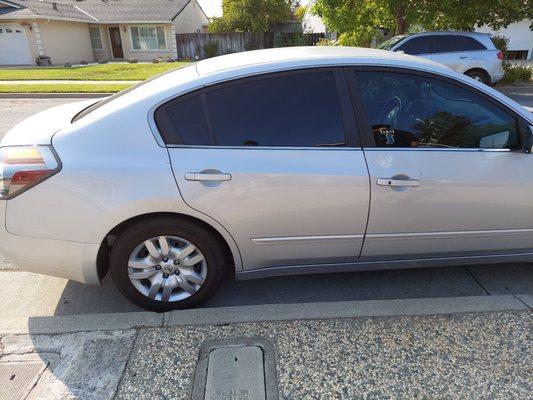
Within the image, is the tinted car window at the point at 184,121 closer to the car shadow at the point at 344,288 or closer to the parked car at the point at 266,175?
the parked car at the point at 266,175

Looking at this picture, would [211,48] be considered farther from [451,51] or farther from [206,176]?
[206,176]

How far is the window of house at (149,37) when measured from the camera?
27094 millimetres

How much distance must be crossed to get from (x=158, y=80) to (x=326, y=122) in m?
1.23

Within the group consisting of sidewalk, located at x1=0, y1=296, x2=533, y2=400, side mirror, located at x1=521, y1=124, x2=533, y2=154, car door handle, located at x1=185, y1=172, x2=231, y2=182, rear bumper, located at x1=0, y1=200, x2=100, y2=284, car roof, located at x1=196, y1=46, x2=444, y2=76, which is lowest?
sidewalk, located at x1=0, y1=296, x2=533, y2=400

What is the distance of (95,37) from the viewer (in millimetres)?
28078

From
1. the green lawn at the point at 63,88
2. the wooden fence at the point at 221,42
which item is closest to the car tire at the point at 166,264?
the green lawn at the point at 63,88

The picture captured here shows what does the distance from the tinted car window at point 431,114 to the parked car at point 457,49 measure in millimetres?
9441

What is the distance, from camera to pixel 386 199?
8.72ft

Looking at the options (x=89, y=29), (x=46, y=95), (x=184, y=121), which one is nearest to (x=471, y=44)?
(x=184, y=121)

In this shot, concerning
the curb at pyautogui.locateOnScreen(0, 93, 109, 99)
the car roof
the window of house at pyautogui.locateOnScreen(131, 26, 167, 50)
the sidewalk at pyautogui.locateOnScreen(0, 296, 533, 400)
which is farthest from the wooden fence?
the sidewalk at pyautogui.locateOnScreen(0, 296, 533, 400)

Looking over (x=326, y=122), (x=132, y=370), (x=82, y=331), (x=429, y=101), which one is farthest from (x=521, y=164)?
(x=82, y=331)

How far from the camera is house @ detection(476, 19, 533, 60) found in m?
24.3

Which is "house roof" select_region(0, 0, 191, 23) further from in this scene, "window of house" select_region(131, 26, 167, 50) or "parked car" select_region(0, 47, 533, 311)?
"parked car" select_region(0, 47, 533, 311)

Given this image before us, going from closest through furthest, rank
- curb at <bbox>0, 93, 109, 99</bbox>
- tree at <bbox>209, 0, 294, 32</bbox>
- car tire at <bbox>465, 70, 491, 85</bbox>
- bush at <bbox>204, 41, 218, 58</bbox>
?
car tire at <bbox>465, 70, 491, 85</bbox> < curb at <bbox>0, 93, 109, 99</bbox> < bush at <bbox>204, 41, 218, 58</bbox> < tree at <bbox>209, 0, 294, 32</bbox>
